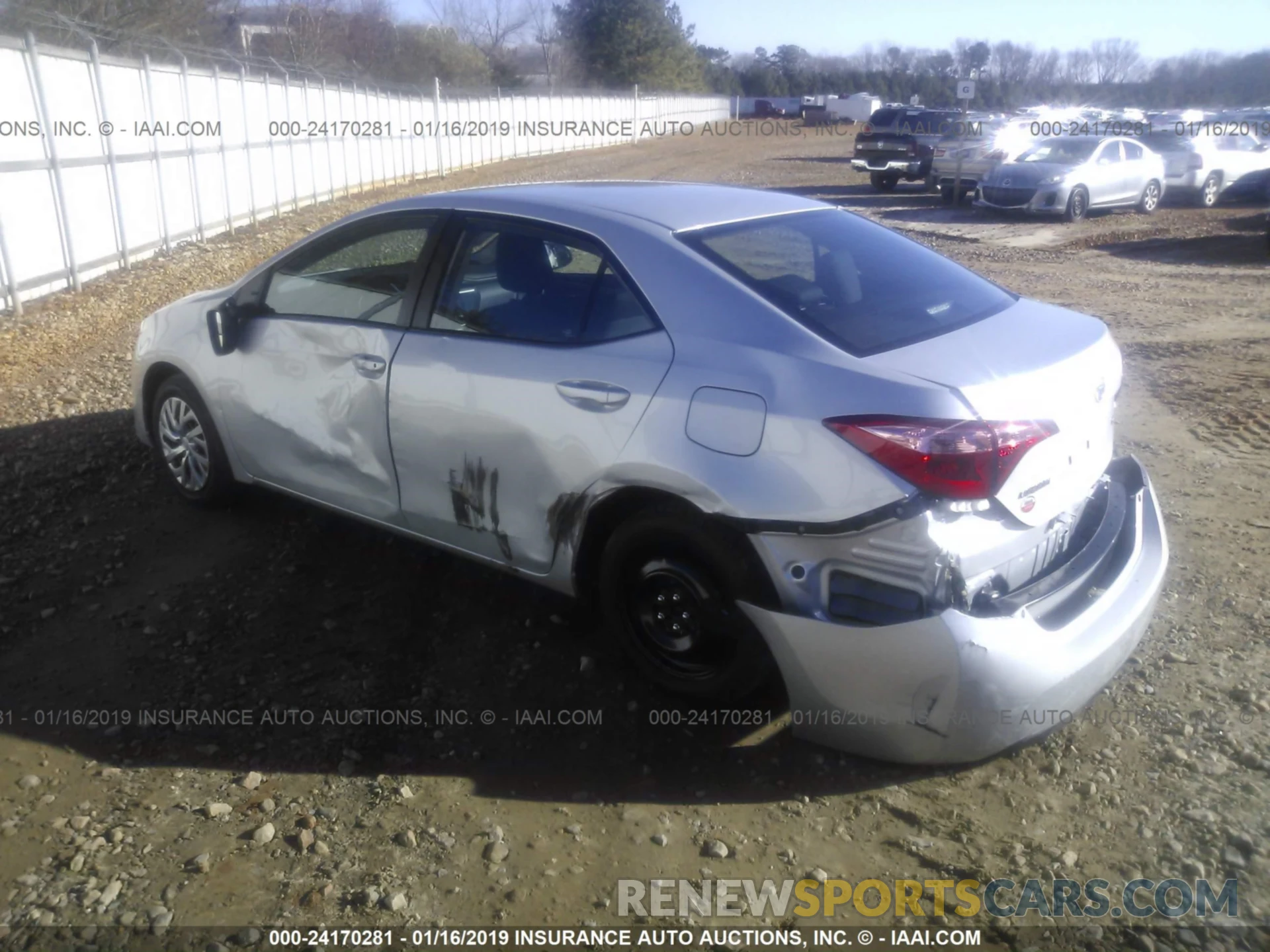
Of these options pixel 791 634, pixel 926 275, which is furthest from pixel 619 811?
pixel 926 275

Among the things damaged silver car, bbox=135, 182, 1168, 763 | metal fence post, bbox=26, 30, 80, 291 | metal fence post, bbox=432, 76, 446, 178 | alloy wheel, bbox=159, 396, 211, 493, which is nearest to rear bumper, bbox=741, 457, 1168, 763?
damaged silver car, bbox=135, 182, 1168, 763

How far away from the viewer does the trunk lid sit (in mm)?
2965

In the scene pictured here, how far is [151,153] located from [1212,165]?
19345 mm

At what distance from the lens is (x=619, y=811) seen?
318 centimetres

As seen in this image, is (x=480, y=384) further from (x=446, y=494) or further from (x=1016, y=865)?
(x=1016, y=865)

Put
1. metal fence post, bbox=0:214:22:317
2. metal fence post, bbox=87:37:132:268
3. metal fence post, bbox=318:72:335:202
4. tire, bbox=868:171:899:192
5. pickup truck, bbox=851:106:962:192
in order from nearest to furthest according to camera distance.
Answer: metal fence post, bbox=0:214:22:317, metal fence post, bbox=87:37:132:268, metal fence post, bbox=318:72:335:202, pickup truck, bbox=851:106:962:192, tire, bbox=868:171:899:192

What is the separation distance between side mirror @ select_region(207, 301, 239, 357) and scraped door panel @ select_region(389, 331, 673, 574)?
1.12 meters

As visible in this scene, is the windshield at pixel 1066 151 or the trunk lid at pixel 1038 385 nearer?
the trunk lid at pixel 1038 385

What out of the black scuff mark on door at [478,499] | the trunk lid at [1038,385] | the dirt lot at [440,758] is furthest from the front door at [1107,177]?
the black scuff mark on door at [478,499]

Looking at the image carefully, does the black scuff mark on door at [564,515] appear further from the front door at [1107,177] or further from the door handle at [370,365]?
the front door at [1107,177]

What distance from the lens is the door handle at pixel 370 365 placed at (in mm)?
4105

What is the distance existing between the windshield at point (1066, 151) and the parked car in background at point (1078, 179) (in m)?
0.01

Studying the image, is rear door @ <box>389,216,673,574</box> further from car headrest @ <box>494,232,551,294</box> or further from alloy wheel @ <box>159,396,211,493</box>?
alloy wheel @ <box>159,396,211,493</box>

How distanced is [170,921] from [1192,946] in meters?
A: 2.58
